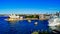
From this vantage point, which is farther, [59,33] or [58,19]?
[58,19]

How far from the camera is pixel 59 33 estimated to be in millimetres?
20328

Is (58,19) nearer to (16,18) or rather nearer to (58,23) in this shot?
(58,23)

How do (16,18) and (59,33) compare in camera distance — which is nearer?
(59,33)

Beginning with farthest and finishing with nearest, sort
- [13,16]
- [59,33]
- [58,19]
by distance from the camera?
[13,16] < [58,19] < [59,33]

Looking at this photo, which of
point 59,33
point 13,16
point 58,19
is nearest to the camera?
point 59,33

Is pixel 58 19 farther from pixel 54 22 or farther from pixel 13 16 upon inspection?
pixel 13 16

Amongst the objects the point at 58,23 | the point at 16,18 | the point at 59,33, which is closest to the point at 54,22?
the point at 58,23

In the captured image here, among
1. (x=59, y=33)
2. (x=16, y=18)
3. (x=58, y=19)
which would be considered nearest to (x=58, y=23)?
(x=58, y=19)

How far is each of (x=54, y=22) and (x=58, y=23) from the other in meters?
1.04

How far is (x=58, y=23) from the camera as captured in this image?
110ft

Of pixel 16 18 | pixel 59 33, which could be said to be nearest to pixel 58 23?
pixel 59 33

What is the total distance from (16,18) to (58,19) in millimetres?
35190

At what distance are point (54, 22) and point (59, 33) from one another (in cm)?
1394

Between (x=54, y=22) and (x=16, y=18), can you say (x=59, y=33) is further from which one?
(x=16, y=18)
